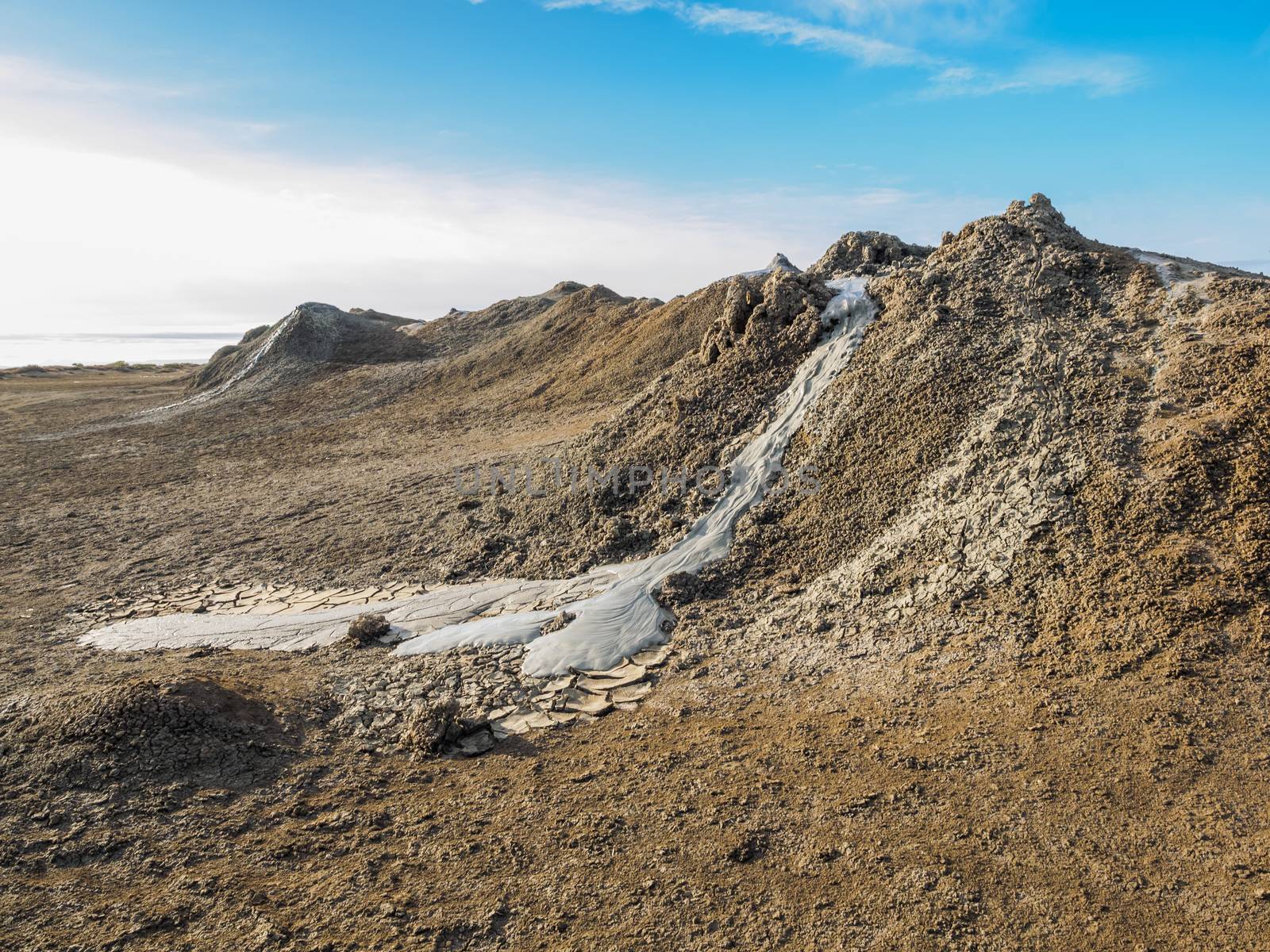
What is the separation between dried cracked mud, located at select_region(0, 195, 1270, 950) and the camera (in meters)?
3.44

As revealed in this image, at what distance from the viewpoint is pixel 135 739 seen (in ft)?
14.9

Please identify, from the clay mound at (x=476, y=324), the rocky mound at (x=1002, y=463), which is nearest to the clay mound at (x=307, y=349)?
the clay mound at (x=476, y=324)

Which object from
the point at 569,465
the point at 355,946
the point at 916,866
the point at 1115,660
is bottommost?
the point at 355,946

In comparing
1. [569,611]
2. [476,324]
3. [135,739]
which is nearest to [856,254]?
[569,611]

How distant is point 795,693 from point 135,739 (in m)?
4.10

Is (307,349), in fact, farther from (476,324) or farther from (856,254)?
(856,254)

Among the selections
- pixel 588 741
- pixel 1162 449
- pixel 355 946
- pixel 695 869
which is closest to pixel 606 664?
A: pixel 588 741

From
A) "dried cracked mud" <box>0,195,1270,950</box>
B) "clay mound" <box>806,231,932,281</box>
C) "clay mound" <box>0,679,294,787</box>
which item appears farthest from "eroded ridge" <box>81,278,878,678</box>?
"clay mound" <box>806,231,932,281</box>

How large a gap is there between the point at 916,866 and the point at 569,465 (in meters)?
6.11

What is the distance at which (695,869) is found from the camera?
363cm

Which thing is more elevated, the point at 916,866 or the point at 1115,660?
the point at 1115,660

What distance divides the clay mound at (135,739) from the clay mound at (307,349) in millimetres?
19302

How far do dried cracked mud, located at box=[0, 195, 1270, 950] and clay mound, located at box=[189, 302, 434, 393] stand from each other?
14.8 meters

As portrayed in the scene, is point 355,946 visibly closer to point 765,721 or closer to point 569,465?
point 765,721
